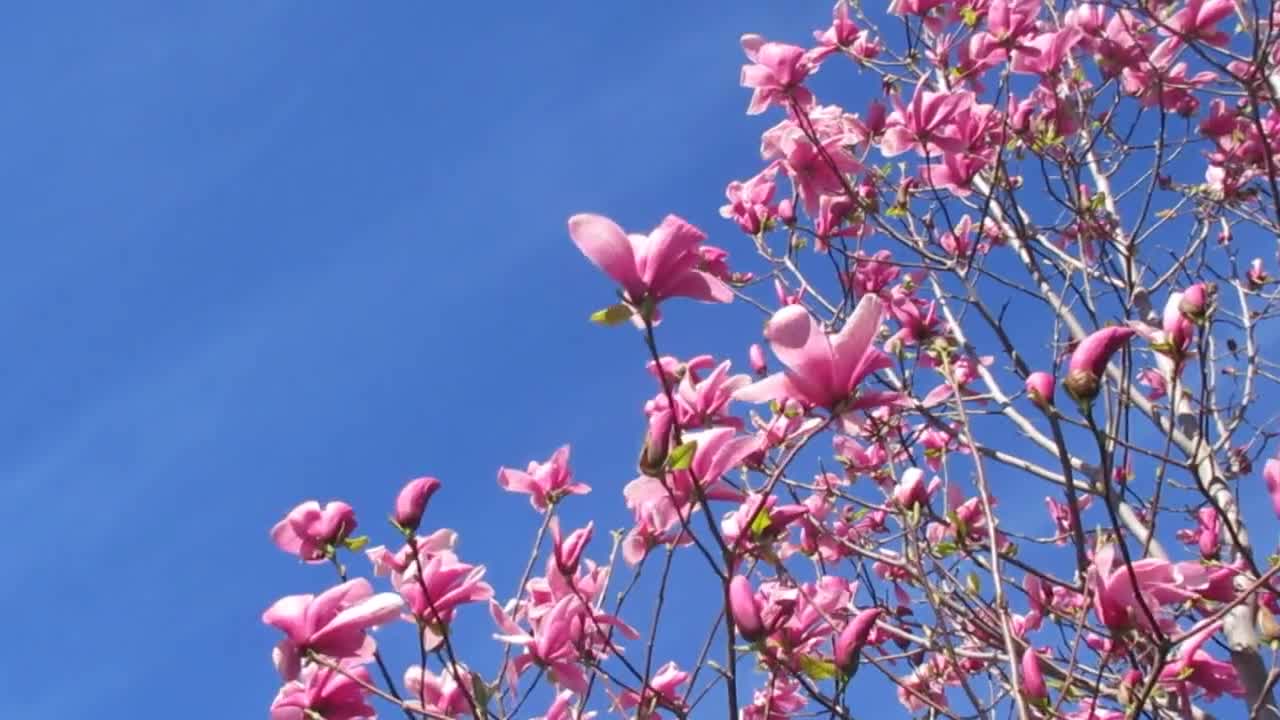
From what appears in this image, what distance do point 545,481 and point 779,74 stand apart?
1.28 metres

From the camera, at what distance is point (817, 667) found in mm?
1856

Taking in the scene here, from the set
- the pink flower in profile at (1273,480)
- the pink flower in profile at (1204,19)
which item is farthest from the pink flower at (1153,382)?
the pink flower in profile at (1273,480)

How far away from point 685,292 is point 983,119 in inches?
75.3

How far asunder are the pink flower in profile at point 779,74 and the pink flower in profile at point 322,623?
5.85ft

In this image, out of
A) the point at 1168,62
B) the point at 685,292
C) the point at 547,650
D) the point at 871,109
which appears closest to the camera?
the point at 685,292

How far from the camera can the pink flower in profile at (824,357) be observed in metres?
1.62

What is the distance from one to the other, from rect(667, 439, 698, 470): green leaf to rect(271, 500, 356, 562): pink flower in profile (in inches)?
35.1

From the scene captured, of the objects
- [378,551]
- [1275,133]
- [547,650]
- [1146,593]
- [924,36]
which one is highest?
[924,36]

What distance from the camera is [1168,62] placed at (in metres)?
3.71

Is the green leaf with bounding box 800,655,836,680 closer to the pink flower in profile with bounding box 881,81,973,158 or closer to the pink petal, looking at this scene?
the pink petal

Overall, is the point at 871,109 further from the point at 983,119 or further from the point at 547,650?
the point at 547,650

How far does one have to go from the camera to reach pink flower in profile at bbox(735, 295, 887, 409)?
5.30 ft

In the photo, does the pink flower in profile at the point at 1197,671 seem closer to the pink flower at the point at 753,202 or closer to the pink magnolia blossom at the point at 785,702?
the pink magnolia blossom at the point at 785,702

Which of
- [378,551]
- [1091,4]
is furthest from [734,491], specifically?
[1091,4]
